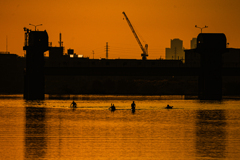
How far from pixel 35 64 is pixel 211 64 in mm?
57002

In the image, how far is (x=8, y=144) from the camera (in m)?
61.1

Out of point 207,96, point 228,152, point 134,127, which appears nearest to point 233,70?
point 207,96

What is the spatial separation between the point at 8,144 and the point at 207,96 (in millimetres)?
118611

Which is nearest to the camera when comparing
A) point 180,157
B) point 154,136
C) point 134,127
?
point 180,157

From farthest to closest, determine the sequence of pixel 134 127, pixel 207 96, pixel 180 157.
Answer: pixel 207 96
pixel 134 127
pixel 180 157

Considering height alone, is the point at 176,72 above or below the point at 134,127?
above

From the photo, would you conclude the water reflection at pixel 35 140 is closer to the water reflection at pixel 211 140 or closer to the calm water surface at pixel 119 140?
Answer: the calm water surface at pixel 119 140

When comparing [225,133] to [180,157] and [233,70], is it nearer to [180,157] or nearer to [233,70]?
[180,157]

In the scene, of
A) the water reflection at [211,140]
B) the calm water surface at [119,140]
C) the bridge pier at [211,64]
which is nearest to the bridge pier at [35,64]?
the bridge pier at [211,64]

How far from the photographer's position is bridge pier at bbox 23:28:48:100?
7013 inches

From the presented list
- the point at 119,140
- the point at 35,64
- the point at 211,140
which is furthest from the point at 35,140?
the point at 35,64

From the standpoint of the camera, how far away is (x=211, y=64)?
176 meters

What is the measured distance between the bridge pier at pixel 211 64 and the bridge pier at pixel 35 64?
5146 cm

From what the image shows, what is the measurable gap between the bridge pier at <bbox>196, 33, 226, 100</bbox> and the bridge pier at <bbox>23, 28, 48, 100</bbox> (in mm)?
51461
